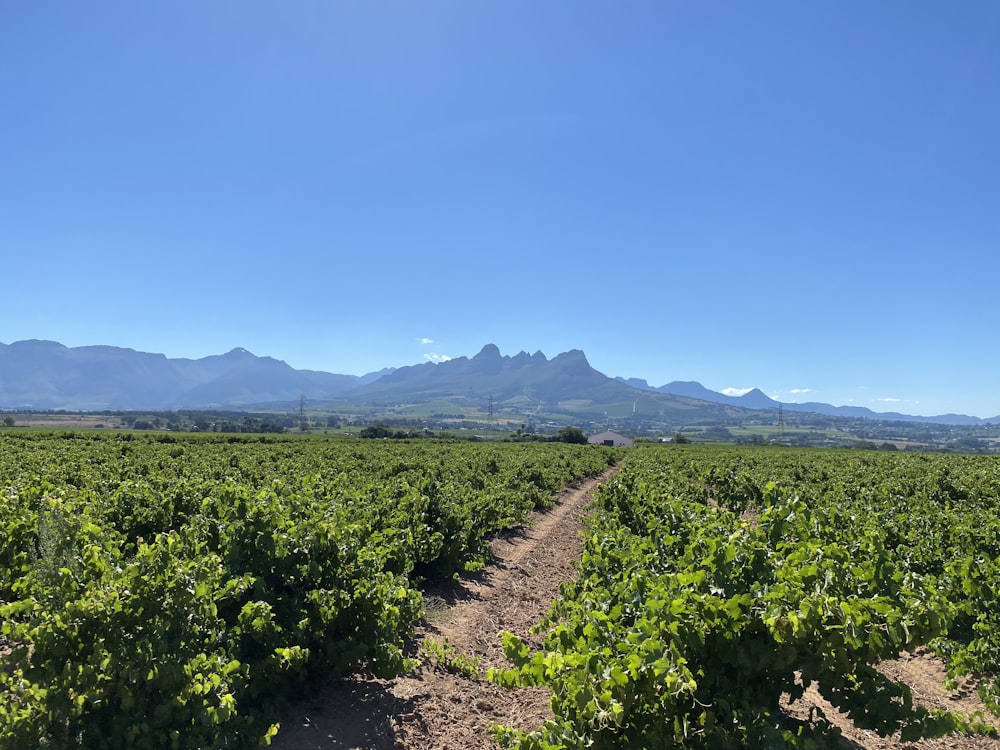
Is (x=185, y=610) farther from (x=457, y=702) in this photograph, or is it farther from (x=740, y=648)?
(x=740, y=648)

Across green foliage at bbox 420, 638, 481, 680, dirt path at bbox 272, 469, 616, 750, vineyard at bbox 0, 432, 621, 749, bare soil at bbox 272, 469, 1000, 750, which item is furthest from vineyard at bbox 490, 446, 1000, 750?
green foliage at bbox 420, 638, 481, 680

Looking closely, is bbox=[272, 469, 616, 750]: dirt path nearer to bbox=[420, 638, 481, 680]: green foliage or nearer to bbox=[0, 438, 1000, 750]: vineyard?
bbox=[420, 638, 481, 680]: green foliage

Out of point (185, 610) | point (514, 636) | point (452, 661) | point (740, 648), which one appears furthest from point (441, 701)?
point (740, 648)

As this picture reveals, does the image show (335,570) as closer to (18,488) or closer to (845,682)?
(845,682)

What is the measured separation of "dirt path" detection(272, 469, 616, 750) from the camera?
5.74 meters

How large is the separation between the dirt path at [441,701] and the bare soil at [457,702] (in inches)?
0.4

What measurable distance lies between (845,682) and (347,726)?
16.0 feet

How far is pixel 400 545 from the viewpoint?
7875 millimetres

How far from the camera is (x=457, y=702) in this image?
265 inches

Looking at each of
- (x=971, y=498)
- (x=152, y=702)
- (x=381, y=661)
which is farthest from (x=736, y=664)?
(x=971, y=498)

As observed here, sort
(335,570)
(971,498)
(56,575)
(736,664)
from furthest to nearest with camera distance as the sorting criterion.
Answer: (971,498)
(335,570)
(56,575)
(736,664)

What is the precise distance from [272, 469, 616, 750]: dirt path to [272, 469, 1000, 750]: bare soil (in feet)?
0.04

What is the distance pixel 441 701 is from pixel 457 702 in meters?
0.21

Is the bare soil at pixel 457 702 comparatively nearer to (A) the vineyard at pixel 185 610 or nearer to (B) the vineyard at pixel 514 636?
(B) the vineyard at pixel 514 636
